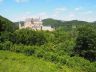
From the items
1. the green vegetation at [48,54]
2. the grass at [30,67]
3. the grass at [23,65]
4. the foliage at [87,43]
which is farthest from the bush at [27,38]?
the grass at [30,67]

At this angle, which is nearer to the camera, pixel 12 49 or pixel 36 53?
pixel 36 53

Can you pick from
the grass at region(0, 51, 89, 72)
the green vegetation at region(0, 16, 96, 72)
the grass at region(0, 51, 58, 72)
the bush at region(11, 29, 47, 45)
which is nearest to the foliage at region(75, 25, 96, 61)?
the green vegetation at region(0, 16, 96, 72)

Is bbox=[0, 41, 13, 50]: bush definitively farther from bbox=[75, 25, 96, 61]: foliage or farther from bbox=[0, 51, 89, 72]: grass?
bbox=[75, 25, 96, 61]: foliage

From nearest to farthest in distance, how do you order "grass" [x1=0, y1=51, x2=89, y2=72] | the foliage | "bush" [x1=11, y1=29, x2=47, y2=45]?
1. "grass" [x1=0, y1=51, x2=89, y2=72]
2. the foliage
3. "bush" [x1=11, y1=29, x2=47, y2=45]

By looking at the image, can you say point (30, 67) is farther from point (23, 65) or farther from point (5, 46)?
point (5, 46)

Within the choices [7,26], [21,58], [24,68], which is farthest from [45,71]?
[7,26]

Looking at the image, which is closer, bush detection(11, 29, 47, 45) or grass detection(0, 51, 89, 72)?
grass detection(0, 51, 89, 72)

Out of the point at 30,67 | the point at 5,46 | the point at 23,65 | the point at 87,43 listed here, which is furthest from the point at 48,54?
the point at 5,46

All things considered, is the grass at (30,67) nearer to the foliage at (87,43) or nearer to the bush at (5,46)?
the bush at (5,46)

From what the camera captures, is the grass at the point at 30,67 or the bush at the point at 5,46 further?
the bush at the point at 5,46

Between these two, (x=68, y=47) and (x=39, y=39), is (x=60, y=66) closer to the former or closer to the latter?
(x=68, y=47)

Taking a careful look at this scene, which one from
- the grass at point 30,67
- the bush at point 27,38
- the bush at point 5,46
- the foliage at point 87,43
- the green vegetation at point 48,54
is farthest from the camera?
the bush at point 27,38
